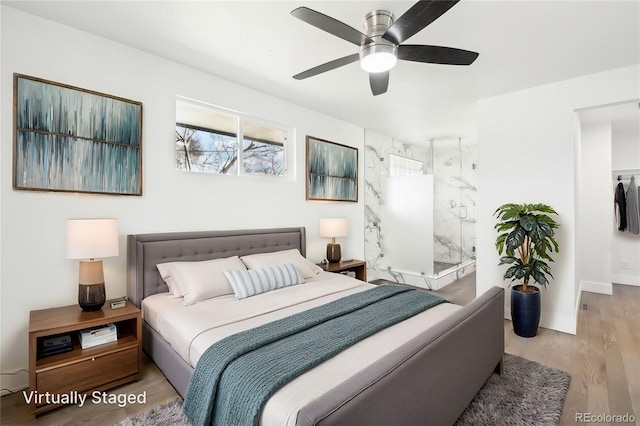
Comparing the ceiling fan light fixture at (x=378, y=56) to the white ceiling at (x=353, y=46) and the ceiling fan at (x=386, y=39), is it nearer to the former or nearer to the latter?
the ceiling fan at (x=386, y=39)

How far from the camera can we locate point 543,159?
3422 millimetres

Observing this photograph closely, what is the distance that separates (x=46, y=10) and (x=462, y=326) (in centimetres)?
350

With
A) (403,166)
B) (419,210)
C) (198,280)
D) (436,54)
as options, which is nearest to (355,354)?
(198,280)

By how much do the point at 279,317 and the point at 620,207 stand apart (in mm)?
6012

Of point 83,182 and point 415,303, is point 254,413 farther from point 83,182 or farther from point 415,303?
point 83,182

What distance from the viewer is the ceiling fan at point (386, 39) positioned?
1700mm

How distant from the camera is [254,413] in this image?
1.26 metres

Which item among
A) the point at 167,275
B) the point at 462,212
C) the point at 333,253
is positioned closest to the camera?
the point at 167,275

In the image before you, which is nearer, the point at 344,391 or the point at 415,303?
the point at 344,391

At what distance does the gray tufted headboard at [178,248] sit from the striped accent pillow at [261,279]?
49cm

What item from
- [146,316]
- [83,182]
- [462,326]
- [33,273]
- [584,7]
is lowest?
[146,316]

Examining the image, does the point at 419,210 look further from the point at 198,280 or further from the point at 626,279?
the point at 198,280

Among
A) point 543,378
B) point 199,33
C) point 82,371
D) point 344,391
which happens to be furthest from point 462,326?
point 199,33

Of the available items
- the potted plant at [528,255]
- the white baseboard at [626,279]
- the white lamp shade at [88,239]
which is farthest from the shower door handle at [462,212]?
the white lamp shade at [88,239]
